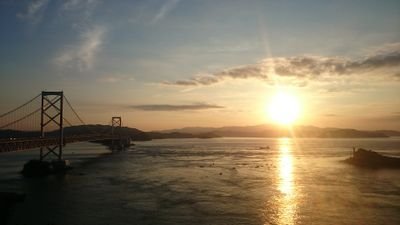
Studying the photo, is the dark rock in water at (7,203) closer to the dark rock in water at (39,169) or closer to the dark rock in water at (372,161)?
the dark rock in water at (39,169)

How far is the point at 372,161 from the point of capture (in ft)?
243

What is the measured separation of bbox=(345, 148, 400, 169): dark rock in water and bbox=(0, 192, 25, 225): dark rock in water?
5835 centimetres

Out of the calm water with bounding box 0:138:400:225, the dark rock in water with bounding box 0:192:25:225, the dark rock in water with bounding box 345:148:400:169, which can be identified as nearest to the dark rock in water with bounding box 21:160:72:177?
the calm water with bounding box 0:138:400:225

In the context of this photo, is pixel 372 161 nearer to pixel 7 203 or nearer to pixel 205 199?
pixel 205 199

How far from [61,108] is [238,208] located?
4411 centimetres

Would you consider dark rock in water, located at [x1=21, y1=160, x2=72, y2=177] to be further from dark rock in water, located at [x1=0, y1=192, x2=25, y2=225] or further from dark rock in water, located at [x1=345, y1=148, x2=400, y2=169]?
dark rock in water, located at [x1=345, y1=148, x2=400, y2=169]

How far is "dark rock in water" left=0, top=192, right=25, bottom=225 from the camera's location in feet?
89.5

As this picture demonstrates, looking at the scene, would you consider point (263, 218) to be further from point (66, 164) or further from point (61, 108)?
point (61, 108)

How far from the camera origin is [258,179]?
2000 inches

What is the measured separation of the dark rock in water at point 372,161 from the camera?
71.2 metres

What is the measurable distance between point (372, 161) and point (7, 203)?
62.8 m

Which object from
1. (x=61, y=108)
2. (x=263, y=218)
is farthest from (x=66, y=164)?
(x=263, y=218)

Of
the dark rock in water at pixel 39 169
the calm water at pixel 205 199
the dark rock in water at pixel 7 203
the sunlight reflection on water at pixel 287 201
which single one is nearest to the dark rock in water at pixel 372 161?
the calm water at pixel 205 199

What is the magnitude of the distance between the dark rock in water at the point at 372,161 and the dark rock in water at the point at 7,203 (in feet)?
191
